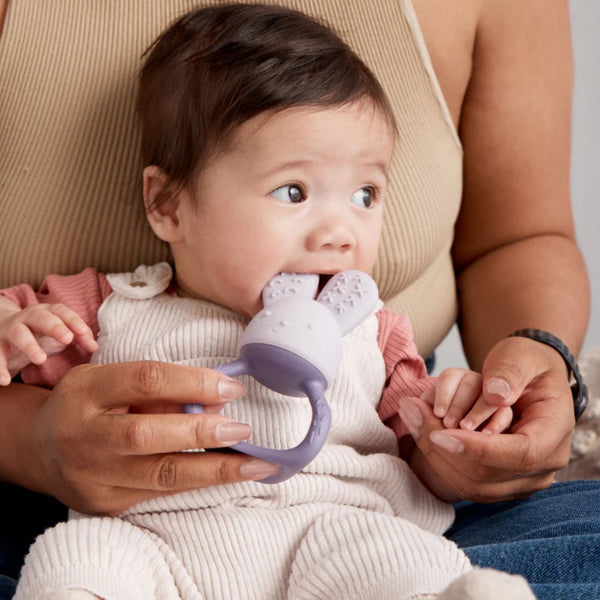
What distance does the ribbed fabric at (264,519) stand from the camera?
818 millimetres

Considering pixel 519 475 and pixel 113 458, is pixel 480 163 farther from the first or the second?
pixel 113 458

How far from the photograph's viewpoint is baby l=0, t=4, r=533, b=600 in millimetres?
845

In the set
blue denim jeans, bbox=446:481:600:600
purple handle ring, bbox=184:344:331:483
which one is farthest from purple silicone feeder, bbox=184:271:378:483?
blue denim jeans, bbox=446:481:600:600

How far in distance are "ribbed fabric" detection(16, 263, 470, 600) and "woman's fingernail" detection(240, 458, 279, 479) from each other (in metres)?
0.10

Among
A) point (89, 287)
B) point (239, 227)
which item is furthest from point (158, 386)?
point (89, 287)

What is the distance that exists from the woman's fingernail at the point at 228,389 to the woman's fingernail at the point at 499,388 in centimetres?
28

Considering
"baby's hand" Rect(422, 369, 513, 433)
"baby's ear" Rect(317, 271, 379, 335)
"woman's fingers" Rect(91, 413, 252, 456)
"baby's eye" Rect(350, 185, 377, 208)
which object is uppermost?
"baby's eye" Rect(350, 185, 377, 208)

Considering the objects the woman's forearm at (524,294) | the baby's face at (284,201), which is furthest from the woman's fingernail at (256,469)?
the woman's forearm at (524,294)

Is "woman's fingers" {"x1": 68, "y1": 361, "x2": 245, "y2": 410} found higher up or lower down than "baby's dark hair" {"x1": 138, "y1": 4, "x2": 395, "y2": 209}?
lower down

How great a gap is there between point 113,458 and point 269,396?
19 cm

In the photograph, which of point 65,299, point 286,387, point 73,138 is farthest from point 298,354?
point 73,138

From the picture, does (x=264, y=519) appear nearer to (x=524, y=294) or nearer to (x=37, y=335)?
(x=37, y=335)

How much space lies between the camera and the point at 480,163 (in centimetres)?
139

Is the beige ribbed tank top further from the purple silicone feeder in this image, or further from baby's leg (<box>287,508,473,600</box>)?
baby's leg (<box>287,508,473,600</box>)
